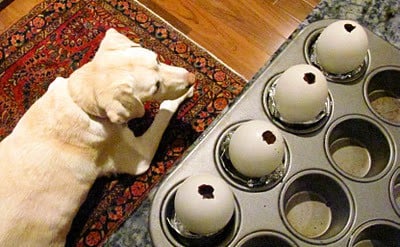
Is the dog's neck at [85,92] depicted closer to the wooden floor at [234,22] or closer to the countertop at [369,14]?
the countertop at [369,14]

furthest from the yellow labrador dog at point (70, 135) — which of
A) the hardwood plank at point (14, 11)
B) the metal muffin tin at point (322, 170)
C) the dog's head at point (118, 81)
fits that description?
the hardwood plank at point (14, 11)

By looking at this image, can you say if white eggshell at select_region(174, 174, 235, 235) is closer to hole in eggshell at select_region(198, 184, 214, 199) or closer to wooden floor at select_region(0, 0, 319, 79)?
hole in eggshell at select_region(198, 184, 214, 199)

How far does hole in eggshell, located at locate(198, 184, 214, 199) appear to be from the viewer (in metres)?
0.87

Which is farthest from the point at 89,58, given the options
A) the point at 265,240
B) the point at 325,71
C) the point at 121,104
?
the point at 265,240

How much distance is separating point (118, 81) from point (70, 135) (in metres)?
0.25

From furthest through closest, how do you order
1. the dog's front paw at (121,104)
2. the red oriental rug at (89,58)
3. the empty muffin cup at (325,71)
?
the red oriental rug at (89,58) < the dog's front paw at (121,104) < the empty muffin cup at (325,71)

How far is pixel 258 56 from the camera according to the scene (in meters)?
1.92

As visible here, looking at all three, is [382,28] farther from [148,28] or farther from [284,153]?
[148,28]

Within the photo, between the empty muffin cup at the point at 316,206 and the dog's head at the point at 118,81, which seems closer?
the empty muffin cup at the point at 316,206

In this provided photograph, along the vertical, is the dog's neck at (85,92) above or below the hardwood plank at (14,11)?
above

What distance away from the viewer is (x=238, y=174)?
1000 mm

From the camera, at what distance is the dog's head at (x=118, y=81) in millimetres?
1312

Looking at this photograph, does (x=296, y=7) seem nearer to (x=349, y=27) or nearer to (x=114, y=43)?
(x=114, y=43)

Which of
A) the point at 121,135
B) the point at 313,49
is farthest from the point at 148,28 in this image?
the point at 313,49
